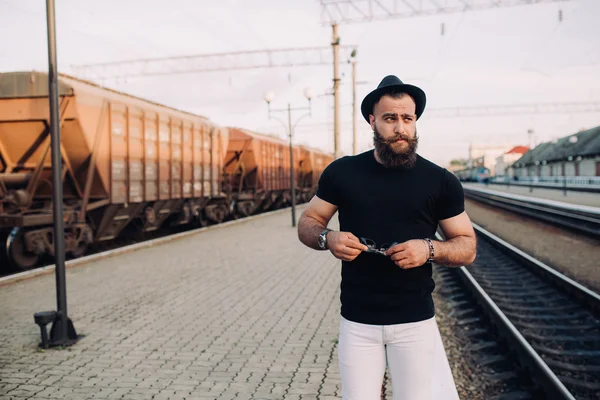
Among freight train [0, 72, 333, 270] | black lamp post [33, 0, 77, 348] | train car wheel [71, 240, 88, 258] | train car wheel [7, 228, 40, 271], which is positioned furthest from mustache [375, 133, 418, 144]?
train car wheel [71, 240, 88, 258]

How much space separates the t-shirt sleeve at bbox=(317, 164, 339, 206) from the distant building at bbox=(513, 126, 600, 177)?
4965 cm

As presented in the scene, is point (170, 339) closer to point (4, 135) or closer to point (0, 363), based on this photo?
point (0, 363)

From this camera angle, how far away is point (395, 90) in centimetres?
254

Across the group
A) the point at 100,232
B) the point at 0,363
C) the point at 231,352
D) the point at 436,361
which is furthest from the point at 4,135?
the point at 436,361

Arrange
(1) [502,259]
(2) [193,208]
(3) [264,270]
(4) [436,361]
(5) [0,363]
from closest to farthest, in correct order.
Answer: (4) [436,361]
(5) [0,363]
(3) [264,270]
(1) [502,259]
(2) [193,208]

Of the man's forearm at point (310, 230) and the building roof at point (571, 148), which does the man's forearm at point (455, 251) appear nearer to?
the man's forearm at point (310, 230)

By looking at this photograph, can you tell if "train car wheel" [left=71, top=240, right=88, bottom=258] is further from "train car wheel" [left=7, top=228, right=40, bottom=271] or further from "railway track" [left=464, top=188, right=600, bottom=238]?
"railway track" [left=464, top=188, right=600, bottom=238]

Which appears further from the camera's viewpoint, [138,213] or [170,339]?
[138,213]

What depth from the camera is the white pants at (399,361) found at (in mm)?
2439

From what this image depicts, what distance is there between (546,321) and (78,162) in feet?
30.7

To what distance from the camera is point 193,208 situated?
59.7 ft

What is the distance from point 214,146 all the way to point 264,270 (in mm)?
9460

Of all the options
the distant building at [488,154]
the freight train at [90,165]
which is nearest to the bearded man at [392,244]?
the freight train at [90,165]

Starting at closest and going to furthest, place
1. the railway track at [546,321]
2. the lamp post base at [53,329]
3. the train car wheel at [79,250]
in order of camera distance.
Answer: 1. the railway track at [546,321]
2. the lamp post base at [53,329]
3. the train car wheel at [79,250]
